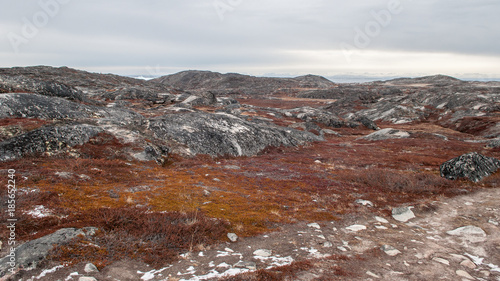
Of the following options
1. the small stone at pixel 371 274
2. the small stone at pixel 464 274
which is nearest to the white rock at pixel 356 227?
the small stone at pixel 371 274

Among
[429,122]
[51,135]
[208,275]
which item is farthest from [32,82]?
[429,122]

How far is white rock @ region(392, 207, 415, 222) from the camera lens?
1291 centimetres

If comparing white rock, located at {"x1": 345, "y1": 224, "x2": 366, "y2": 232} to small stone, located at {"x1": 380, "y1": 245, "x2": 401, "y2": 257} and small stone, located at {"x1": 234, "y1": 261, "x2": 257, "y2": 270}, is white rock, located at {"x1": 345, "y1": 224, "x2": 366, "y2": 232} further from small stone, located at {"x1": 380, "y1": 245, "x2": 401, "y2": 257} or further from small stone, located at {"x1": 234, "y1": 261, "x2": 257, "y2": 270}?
small stone, located at {"x1": 234, "y1": 261, "x2": 257, "y2": 270}

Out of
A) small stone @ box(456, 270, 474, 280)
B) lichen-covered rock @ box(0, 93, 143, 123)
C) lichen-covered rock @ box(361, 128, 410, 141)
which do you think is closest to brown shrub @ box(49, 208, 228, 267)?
small stone @ box(456, 270, 474, 280)

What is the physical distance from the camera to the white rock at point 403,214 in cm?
1291

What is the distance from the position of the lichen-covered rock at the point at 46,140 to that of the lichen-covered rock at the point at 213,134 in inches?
319

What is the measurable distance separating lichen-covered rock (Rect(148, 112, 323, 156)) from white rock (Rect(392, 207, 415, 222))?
20.3 m

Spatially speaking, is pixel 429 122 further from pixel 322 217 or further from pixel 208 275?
pixel 208 275

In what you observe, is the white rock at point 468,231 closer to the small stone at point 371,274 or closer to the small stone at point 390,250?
the small stone at point 390,250

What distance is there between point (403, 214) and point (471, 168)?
12.3 m

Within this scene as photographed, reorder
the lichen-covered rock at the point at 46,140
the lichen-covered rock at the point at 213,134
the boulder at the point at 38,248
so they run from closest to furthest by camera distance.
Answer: the boulder at the point at 38,248
the lichen-covered rock at the point at 46,140
the lichen-covered rock at the point at 213,134

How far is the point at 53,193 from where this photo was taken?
35.0ft

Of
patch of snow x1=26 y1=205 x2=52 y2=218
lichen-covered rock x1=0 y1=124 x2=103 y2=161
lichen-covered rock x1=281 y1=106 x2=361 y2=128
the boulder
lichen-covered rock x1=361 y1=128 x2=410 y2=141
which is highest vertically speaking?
lichen-covered rock x1=0 y1=124 x2=103 y2=161

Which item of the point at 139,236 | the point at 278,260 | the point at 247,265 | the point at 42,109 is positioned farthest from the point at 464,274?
the point at 42,109
